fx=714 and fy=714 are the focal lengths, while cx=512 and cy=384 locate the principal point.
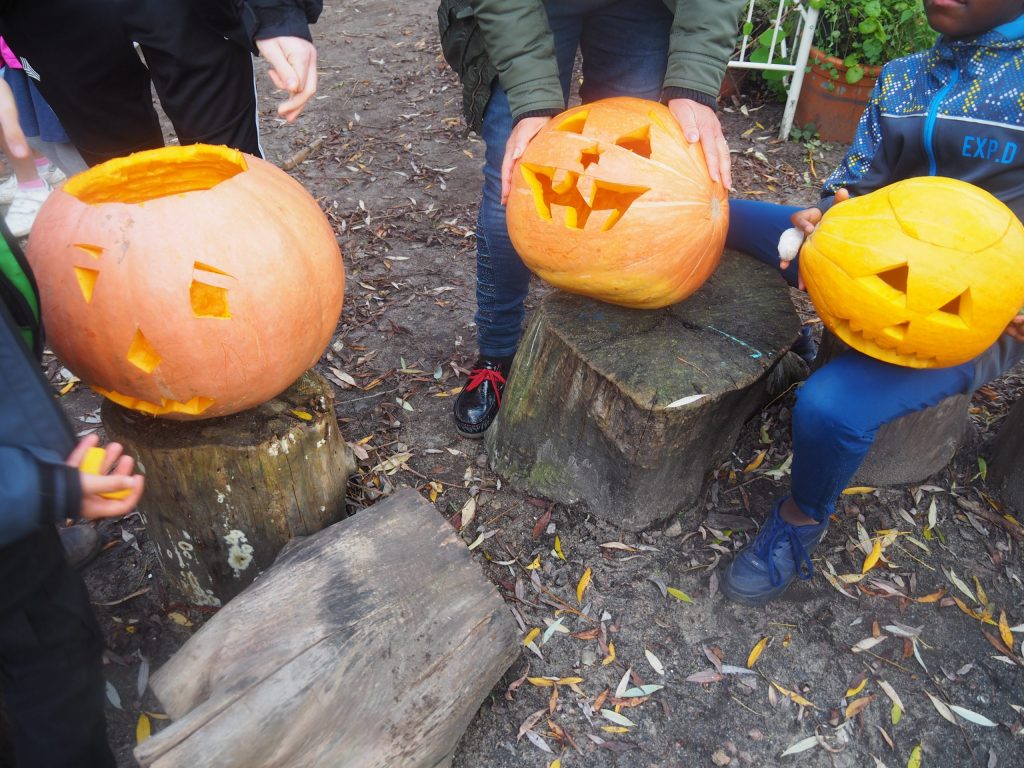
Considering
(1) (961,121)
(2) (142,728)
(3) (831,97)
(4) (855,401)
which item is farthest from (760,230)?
(3) (831,97)

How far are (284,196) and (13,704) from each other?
145 cm

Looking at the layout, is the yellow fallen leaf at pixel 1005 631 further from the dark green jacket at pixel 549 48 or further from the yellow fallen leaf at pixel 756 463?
the dark green jacket at pixel 549 48

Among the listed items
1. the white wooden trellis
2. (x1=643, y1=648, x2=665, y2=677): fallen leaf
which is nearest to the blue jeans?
(x1=643, y1=648, x2=665, y2=677): fallen leaf

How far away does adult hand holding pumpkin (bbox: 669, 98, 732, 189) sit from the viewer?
7.55ft

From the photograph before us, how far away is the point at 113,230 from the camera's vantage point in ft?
5.93

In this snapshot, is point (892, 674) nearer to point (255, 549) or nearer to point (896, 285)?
point (896, 285)

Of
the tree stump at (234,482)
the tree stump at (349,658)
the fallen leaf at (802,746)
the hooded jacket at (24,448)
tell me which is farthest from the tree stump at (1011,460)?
the hooded jacket at (24,448)

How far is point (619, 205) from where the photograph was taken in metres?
2.29

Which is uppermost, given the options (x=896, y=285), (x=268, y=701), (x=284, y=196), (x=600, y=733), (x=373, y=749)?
(x=284, y=196)

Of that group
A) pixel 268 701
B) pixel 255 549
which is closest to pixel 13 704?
pixel 268 701

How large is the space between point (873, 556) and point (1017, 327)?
3.67 feet

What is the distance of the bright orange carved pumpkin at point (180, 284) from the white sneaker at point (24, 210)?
306 cm

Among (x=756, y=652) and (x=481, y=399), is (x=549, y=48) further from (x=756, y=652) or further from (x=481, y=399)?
(x=756, y=652)

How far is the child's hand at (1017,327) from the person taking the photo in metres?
2.05
